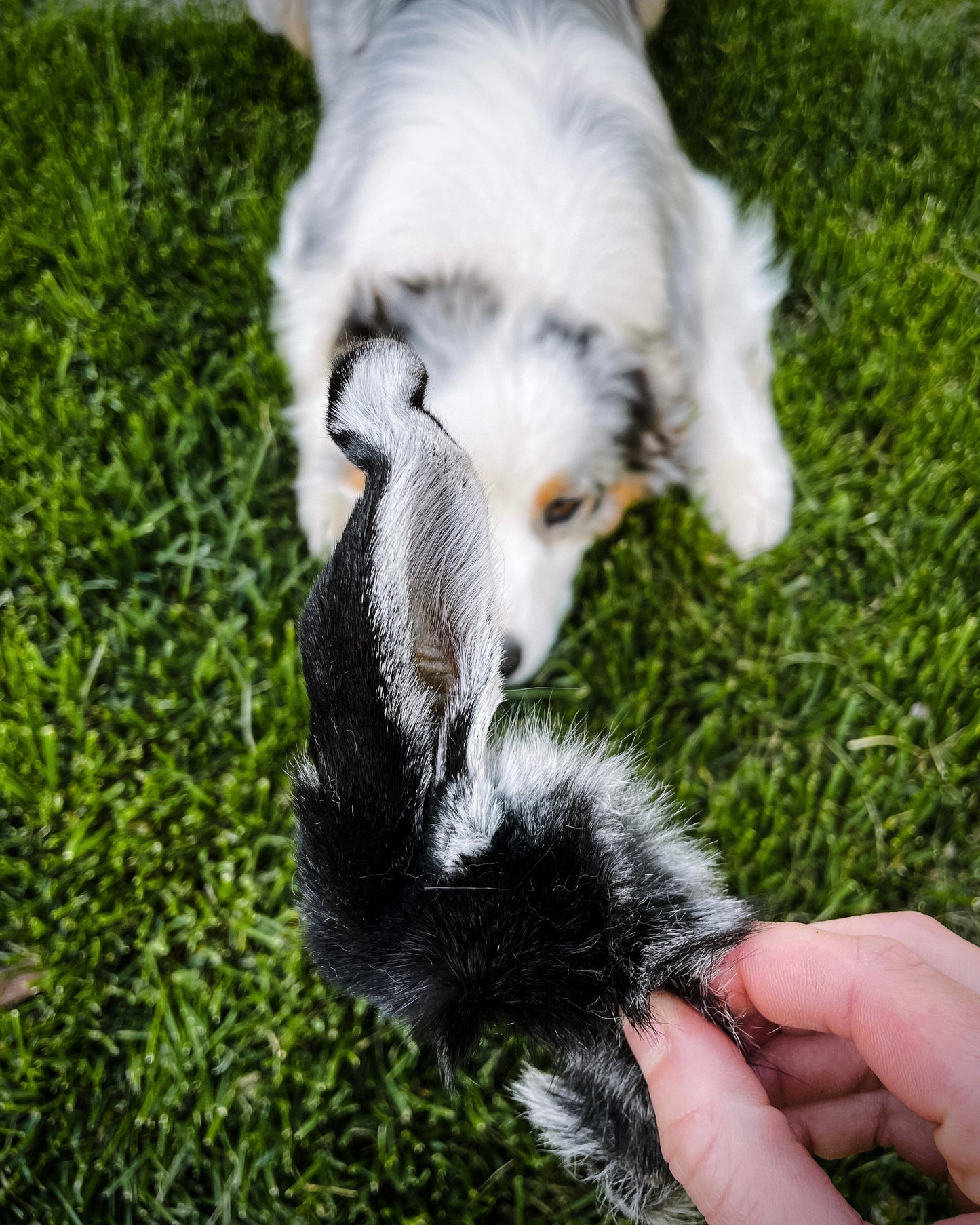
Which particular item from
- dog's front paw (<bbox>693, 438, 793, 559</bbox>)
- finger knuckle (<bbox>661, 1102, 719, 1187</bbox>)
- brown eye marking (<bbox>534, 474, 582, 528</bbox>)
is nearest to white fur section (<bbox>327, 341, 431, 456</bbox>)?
finger knuckle (<bbox>661, 1102, 719, 1187</bbox>)

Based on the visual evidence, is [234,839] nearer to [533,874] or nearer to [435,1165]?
[435,1165]

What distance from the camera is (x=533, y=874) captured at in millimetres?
751

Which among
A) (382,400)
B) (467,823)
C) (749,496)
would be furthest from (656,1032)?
(749,496)

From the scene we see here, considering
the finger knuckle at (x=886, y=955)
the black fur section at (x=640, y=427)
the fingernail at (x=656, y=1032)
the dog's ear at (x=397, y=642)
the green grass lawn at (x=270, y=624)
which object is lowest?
the green grass lawn at (x=270, y=624)

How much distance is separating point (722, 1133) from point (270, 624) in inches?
54.2

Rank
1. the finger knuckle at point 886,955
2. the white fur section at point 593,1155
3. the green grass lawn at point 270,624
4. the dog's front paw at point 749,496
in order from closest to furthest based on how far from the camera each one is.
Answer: the finger knuckle at point 886,955
the white fur section at point 593,1155
the green grass lawn at point 270,624
the dog's front paw at point 749,496


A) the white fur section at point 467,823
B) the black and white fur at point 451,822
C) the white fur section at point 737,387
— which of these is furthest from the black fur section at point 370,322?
the white fur section at point 467,823

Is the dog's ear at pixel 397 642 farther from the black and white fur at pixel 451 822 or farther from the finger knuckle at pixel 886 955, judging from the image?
the finger knuckle at pixel 886 955

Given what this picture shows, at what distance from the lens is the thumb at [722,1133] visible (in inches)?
31.0

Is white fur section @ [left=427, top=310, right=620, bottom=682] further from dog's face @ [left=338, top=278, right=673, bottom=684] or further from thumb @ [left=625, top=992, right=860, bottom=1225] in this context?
thumb @ [left=625, top=992, right=860, bottom=1225]

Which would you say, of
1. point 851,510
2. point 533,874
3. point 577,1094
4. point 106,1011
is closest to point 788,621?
point 851,510

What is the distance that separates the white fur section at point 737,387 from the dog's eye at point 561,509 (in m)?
0.45

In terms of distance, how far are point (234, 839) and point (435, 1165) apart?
0.67 metres

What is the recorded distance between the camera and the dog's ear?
24.9 inches
